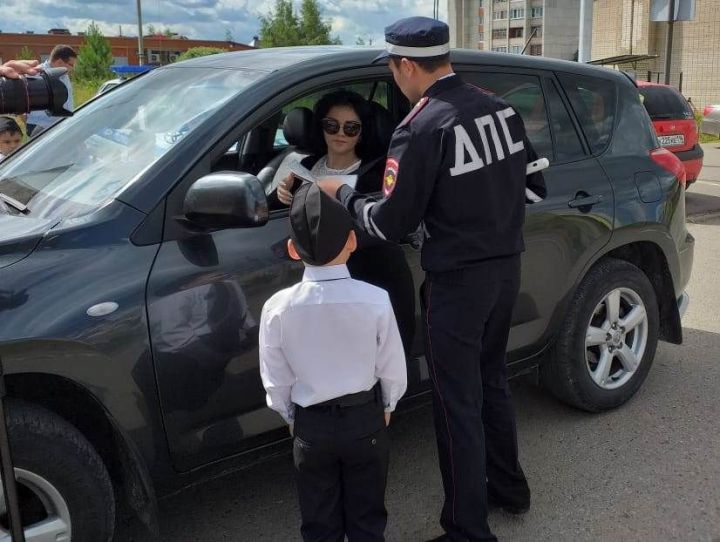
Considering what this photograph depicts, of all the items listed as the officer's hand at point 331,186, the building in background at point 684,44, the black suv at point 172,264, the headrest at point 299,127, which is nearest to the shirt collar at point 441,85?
the officer's hand at point 331,186

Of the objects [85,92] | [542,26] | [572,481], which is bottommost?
[85,92]

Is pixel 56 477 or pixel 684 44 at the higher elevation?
pixel 684 44

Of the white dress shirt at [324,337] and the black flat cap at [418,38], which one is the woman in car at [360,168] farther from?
the black flat cap at [418,38]

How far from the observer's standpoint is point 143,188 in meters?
2.48

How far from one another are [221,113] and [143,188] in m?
0.39

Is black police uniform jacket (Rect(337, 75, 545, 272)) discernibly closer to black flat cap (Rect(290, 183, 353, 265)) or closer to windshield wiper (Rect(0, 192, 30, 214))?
black flat cap (Rect(290, 183, 353, 265))

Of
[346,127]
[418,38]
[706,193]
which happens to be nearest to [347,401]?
[418,38]

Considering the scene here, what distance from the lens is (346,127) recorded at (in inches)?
122

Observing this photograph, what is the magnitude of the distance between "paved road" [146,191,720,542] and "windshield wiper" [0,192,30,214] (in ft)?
3.76

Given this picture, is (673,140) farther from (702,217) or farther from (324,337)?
(324,337)

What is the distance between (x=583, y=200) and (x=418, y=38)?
1.41 meters

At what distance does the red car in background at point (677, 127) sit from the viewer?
379 inches

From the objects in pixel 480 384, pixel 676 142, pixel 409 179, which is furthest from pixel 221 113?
pixel 676 142

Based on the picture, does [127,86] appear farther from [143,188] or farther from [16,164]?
[143,188]
